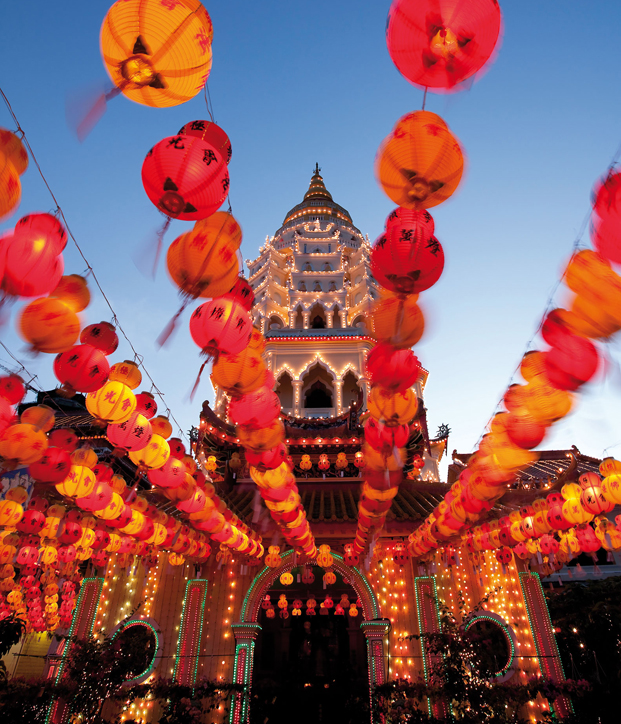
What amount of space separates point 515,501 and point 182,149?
7746 millimetres

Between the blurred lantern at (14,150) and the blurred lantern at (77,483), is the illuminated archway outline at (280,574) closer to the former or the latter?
the blurred lantern at (77,483)

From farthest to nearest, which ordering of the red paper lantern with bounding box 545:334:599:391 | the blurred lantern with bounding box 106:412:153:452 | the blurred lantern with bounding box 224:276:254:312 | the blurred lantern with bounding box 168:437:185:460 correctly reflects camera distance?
the blurred lantern with bounding box 168:437:185:460
the blurred lantern with bounding box 106:412:153:452
the blurred lantern with bounding box 224:276:254:312
the red paper lantern with bounding box 545:334:599:391

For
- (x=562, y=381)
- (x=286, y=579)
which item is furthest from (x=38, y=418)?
(x=286, y=579)

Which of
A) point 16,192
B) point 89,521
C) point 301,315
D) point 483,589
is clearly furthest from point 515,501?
point 301,315

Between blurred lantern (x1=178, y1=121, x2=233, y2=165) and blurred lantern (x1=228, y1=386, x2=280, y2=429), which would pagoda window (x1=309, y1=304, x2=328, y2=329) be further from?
blurred lantern (x1=178, y1=121, x2=233, y2=165)

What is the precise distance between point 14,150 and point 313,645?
13245 millimetres

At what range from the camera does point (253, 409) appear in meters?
4.12

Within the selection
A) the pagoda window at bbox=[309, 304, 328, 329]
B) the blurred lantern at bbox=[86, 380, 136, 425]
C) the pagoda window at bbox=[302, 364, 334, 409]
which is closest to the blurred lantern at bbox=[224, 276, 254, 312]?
the blurred lantern at bbox=[86, 380, 136, 425]

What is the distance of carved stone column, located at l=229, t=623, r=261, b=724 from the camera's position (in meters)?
7.77

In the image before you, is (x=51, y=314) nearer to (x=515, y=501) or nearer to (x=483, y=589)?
(x=515, y=501)

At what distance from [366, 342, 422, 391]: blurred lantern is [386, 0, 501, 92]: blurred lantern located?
183 centimetres

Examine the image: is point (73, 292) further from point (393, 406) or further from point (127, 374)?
point (393, 406)

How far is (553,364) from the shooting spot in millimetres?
3281

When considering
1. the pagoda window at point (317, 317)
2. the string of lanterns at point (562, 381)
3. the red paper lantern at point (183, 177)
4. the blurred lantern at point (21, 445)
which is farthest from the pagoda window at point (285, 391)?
the red paper lantern at point (183, 177)
